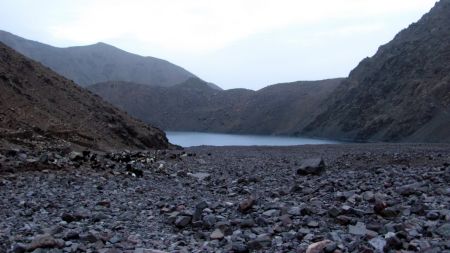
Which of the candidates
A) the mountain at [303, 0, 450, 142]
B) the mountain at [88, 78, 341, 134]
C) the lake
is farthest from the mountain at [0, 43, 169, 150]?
the mountain at [88, 78, 341, 134]

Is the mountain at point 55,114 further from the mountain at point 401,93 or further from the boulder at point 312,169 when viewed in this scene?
the mountain at point 401,93

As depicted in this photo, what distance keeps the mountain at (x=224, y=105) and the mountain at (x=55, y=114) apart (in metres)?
76.5

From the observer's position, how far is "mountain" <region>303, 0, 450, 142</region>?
220ft

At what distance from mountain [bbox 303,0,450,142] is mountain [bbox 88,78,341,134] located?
15850mm

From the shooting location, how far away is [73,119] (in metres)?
32.0

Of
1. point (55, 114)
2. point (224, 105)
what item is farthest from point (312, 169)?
point (224, 105)

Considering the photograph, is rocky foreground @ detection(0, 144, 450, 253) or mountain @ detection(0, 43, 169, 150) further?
mountain @ detection(0, 43, 169, 150)

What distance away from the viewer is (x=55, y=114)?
99.3ft

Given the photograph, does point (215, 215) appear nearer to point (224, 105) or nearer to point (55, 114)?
point (55, 114)

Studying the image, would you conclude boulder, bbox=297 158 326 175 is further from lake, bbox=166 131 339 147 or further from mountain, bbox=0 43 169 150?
lake, bbox=166 131 339 147

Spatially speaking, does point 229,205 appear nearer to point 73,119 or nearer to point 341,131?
point 73,119

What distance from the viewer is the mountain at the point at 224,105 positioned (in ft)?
412

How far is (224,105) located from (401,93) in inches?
2993

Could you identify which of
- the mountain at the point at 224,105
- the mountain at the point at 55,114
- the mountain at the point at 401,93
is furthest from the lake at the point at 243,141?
the mountain at the point at 55,114
